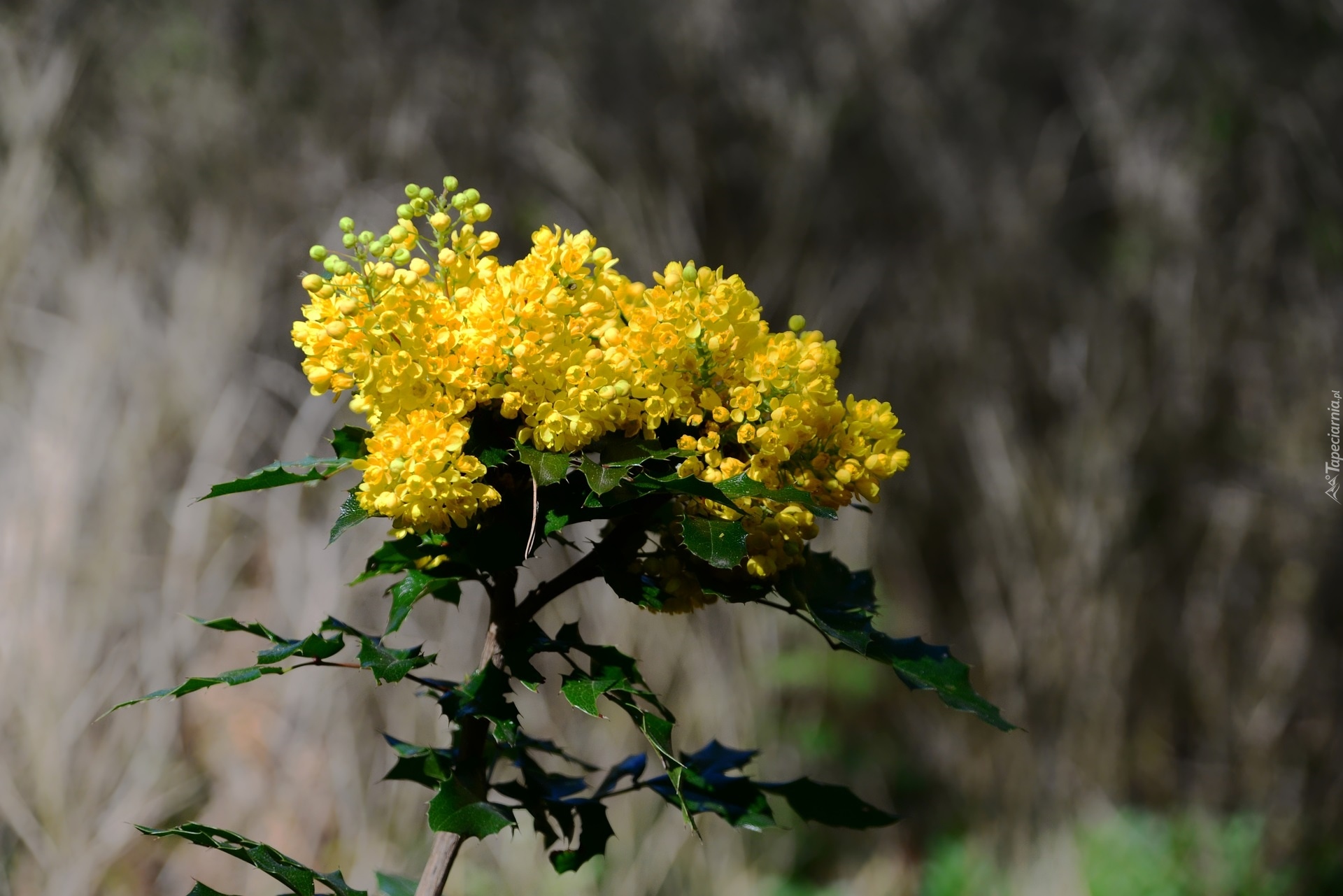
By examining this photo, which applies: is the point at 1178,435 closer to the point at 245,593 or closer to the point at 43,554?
the point at 245,593

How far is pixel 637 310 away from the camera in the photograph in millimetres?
776

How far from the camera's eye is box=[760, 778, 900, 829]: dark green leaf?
3.21 feet

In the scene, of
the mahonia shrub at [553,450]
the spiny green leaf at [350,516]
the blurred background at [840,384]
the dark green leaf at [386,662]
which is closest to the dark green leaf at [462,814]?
the mahonia shrub at [553,450]

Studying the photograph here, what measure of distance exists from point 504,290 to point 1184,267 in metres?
3.38

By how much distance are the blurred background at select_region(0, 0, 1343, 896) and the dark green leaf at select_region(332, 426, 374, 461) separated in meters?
1.85

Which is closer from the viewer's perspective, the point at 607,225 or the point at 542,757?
the point at 542,757

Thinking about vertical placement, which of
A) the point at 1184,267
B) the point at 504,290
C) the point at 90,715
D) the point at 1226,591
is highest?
the point at 1184,267

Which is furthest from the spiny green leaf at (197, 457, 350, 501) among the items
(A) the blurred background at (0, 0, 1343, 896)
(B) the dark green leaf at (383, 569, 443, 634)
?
(A) the blurred background at (0, 0, 1343, 896)

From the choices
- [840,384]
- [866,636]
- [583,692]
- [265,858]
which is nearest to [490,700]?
[583,692]

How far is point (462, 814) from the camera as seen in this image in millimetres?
810

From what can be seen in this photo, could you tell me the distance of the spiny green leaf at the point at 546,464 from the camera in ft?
2.34

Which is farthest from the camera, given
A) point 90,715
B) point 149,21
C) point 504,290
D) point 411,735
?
point 149,21

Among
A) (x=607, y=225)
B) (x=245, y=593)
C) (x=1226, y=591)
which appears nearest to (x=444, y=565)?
(x=245, y=593)

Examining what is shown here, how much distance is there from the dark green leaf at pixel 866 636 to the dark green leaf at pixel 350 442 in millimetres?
366
